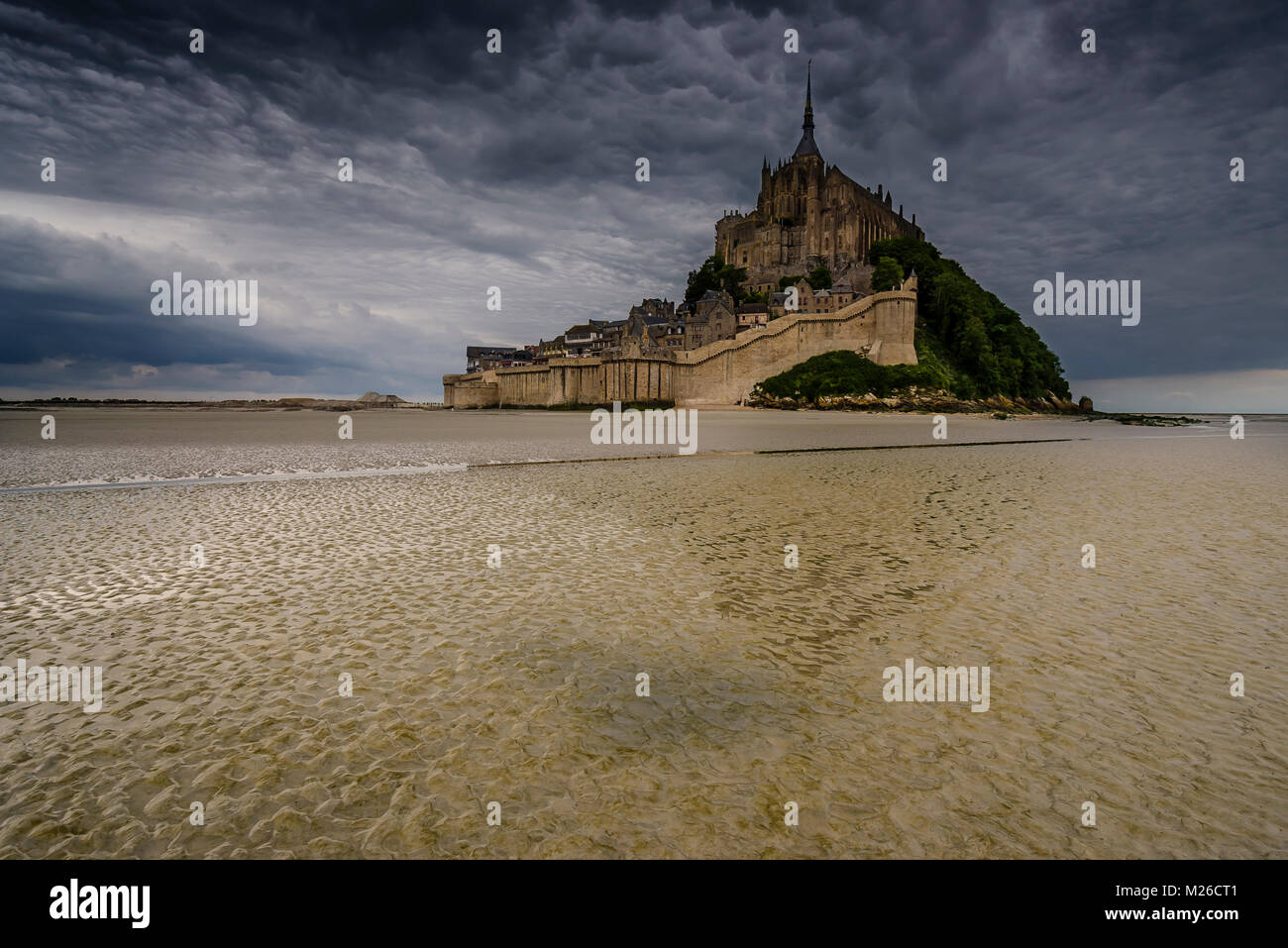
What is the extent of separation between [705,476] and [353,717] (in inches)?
401

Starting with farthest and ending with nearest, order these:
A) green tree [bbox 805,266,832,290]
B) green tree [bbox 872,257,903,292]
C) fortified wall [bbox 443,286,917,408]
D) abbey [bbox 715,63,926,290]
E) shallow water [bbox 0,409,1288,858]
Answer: abbey [bbox 715,63,926,290] → green tree [bbox 805,266,832,290] → green tree [bbox 872,257,903,292] → fortified wall [bbox 443,286,917,408] → shallow water [bbox 0,409,1288,858]

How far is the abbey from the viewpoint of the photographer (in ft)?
300

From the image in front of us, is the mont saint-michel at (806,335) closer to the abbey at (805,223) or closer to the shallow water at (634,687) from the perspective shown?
the abbey at (805,223)

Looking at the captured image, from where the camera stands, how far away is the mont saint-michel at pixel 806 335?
210 ft

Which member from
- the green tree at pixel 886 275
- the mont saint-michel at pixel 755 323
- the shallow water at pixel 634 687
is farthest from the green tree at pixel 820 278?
the shallow water at pixel 634 687

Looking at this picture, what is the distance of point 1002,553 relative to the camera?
6246 millimetres

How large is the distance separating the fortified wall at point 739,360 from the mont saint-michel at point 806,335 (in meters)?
0.13

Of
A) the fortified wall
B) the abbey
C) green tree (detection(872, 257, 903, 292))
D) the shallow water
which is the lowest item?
the shallow water

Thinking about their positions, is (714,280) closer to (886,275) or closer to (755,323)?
(755,323)

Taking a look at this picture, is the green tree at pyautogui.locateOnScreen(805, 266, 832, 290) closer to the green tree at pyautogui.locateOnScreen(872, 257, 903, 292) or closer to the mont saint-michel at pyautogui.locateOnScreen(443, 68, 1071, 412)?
the mont saint-michel at pyautogui.locateOnScreen(443, 68, 1071, 412)

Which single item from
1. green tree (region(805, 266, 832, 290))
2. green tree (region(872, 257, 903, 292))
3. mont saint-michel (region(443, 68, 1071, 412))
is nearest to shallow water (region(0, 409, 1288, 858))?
mont saint-michel (region(443, 68, 1071, 412))

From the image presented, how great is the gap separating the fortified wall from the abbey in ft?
67.4
